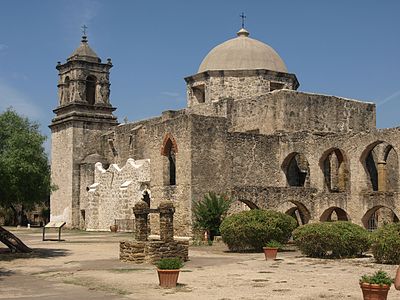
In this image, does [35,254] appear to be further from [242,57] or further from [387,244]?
[242,57]

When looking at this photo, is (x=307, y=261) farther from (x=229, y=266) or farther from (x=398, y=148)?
(x=398, y=148)

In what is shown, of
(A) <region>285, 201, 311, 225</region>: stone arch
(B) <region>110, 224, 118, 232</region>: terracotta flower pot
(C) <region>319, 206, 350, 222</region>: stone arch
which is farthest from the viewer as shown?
(B) <region>110, 224, 118, 232</region>: terracotta flower pot

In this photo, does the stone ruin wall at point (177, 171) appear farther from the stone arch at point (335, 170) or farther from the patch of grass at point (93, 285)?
the patch of grass at point (93, 285)

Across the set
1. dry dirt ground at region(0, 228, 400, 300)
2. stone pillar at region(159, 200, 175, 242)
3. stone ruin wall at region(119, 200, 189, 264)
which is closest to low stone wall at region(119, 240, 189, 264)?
stone ruin wall at region(119, 200, 189, 264)

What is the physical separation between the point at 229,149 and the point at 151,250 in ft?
37.3

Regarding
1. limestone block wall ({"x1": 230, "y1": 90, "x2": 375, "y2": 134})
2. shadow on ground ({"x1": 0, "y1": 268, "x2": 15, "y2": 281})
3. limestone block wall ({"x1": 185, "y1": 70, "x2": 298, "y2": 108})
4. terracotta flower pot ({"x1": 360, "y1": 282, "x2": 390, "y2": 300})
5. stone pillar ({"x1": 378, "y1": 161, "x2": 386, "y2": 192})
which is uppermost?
Answer: limestone block wall ({"x1": 185, "y1": 70, "x2": 298, "y2": 108})

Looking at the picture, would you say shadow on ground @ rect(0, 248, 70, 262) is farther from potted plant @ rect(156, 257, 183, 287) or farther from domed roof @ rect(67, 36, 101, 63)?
domed roof @ rect(67, 36, 101, 63)

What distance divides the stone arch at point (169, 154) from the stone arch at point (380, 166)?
8.16 m

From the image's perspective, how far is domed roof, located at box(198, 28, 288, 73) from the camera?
34812 mm

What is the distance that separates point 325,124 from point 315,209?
5668 mm

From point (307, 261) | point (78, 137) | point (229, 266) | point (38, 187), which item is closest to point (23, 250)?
point (38, 187)

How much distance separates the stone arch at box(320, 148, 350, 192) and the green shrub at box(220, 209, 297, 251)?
26.6 ft

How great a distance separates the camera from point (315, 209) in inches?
1113

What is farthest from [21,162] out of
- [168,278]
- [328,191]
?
[328,191]
